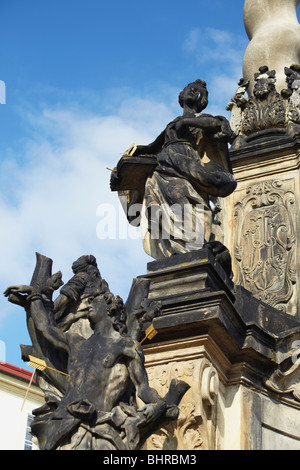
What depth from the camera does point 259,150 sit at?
972 cm

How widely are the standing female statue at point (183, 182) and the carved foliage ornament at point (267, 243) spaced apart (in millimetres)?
1016

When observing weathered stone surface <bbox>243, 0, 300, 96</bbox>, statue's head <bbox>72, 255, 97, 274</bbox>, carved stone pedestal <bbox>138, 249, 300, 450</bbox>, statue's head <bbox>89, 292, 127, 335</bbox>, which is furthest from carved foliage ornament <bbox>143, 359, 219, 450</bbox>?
weathered stone surface <bbox>243, 0, 300, 96</bbox>

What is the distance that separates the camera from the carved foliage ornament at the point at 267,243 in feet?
28.3

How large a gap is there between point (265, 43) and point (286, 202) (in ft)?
8.91

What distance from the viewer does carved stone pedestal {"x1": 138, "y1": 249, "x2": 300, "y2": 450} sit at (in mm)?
6430

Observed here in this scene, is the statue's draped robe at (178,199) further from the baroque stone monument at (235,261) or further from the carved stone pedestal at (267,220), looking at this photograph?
the carved stone pedestal at (267,220)

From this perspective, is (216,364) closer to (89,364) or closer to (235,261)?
(89,364)

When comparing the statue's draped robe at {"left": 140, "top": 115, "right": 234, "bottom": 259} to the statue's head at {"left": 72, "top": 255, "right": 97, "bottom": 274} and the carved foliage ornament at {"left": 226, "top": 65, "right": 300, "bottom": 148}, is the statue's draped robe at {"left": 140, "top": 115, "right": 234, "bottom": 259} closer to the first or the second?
the statue's head at {"left": 72, "top": 255, "right": 97, "bottom": 274}

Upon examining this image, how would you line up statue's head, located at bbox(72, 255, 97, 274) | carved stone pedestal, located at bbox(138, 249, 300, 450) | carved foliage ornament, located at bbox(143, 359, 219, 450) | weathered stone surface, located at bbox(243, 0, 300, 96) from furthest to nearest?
weathered stone surface, located at bbox(243, 0, 300, 96)
statue's head, located at bbox(72, 255, 97, 274)
carved stone pedestal, located at bbox(138, 249, 300, 450)
carved foliage ornament, located at bbox(143, 359, 219, 450)

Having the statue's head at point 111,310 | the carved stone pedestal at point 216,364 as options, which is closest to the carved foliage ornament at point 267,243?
the carved stone pedestal at point 216,364

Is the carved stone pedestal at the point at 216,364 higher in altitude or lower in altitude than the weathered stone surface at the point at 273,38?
lower

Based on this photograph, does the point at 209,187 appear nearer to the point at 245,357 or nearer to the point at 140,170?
the point at 140,170

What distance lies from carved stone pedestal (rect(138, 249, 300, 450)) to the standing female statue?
48 cm
